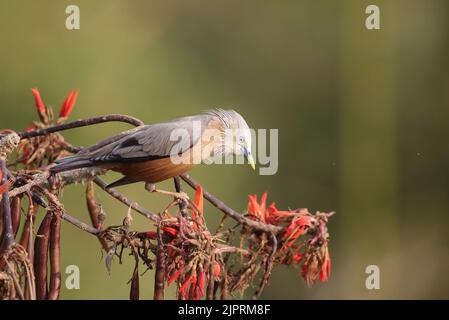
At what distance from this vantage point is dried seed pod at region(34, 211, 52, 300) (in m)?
2.01

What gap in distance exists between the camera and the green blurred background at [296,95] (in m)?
5.00

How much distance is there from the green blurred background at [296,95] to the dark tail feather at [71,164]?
2434 mm

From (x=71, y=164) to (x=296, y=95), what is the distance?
347 cm

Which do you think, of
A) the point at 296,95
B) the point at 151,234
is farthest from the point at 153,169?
the point at 296,95

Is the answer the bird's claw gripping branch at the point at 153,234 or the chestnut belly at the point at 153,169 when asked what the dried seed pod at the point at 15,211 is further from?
the chestnut belly at the point at 153,169

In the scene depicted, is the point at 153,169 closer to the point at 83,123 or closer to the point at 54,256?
the point at 83,123

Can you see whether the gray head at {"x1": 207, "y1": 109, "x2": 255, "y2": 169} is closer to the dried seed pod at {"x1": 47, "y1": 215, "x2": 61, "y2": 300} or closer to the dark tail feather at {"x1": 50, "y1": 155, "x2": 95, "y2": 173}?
the dark tail feather at {"x1": 50, "y1": 155, "x2": 95, "y2": 173}

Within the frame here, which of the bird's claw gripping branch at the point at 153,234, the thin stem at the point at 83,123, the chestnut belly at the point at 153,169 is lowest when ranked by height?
the bird's claw gripping branch at the point at 153,234

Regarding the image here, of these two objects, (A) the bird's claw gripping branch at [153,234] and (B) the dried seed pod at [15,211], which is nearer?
(A) the bird's claw gripping branch at [153,234]

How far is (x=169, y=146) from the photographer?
2.49 meters

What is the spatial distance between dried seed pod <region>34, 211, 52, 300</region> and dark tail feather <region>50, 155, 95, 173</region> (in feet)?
0.60

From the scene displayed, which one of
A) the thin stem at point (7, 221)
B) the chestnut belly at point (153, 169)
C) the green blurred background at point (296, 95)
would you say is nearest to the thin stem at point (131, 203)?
the chestnut belly at point (153, 169)
